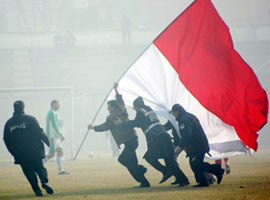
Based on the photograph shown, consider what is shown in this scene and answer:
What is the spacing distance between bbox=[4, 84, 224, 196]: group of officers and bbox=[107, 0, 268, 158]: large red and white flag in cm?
137

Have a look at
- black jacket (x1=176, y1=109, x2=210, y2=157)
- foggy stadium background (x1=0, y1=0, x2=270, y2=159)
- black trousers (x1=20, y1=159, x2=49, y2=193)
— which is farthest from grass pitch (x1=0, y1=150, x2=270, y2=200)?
foggy stadium background (x1=0, y1=0, x2=270, y2=159)

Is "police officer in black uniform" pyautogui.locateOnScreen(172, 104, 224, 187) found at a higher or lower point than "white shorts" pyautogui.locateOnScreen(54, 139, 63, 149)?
higher

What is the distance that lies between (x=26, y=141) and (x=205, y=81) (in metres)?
4.81

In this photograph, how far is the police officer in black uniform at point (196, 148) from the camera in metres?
14.3

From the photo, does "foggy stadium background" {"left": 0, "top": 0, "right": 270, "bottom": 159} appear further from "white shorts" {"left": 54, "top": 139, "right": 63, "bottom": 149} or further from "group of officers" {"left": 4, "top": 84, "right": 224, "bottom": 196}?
"group of officers" {"left": 4, "top": 84, "right": 224, "bottom": 196}

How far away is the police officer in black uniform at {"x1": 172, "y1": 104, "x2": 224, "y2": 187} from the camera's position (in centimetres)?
1430

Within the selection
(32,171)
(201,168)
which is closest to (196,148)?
(201,168)

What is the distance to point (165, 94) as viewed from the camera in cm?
1711

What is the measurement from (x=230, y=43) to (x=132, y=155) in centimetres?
376

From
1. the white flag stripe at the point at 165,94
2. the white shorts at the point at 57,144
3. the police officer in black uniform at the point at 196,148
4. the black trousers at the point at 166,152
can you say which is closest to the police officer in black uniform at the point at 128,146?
the black trousers at the point at 166,152

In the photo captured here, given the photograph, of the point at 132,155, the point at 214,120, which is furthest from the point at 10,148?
the point at 214,120

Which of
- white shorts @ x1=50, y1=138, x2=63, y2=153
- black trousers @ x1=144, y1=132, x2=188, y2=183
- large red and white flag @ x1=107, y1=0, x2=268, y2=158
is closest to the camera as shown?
black trousers @ x1=144, y1=132, x2=188, y2=183

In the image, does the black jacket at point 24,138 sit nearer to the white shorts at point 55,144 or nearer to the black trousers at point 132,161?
the black trousers at point 132,161

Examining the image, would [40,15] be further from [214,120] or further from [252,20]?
[214,120]
